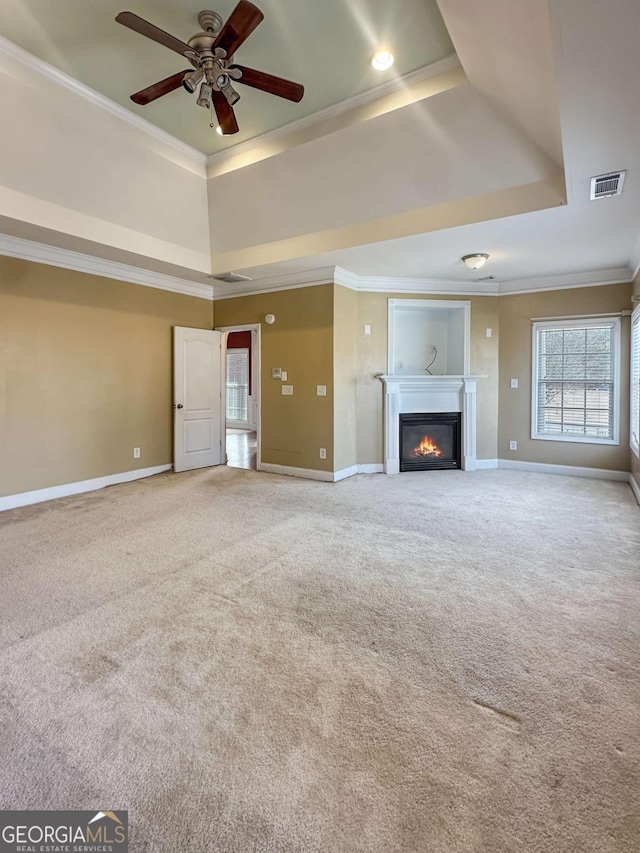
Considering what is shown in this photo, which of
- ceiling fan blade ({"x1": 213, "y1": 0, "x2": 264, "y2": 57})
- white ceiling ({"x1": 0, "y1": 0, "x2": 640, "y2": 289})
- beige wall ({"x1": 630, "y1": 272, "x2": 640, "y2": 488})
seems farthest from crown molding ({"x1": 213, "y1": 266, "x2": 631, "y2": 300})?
ceiling fan blade ({"x1": 213, "y1": 0, "x2": 264, "y2": 57})

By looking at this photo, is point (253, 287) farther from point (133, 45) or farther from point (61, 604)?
point (61, 604)

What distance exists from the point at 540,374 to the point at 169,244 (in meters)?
5.38

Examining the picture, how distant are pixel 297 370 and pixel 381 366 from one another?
49.7 inches

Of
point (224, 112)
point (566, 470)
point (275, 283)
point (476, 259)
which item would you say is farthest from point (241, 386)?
point (224, 112)

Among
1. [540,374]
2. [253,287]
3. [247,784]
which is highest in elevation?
[253,287]

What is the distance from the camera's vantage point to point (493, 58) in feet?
8.72

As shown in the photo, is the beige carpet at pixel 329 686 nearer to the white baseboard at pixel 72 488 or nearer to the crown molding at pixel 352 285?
the white baseboard at pixel 72 488

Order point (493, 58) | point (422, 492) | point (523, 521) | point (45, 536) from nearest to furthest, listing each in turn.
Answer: point (493, 58) < point (45, 536) < point (523, 521) < point (422, 492)

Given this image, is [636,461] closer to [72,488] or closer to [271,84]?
[271,84]

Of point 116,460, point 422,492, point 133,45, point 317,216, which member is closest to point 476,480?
point 422,492

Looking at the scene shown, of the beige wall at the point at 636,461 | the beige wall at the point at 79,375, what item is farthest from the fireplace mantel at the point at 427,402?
the beige wall at the point at 79,375

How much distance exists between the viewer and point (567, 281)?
18.9 feet

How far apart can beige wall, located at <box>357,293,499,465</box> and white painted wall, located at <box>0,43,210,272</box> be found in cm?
258

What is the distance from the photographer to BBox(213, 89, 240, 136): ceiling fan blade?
10.0ft
